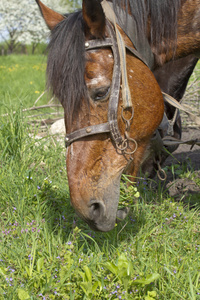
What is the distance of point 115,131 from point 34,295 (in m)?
1.05

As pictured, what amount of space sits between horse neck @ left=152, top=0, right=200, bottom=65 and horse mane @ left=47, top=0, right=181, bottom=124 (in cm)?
A: 22

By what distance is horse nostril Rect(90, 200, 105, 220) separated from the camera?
1828mm

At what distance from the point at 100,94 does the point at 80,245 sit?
3.75ft

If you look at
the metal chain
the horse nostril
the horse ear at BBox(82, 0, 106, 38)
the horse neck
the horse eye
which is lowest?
the horse nostril

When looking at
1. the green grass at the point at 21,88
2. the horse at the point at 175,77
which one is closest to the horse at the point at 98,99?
the green grass at the point at 21,88

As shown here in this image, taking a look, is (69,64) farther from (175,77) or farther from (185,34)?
(175,77)

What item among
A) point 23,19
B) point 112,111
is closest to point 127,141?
point 112,111

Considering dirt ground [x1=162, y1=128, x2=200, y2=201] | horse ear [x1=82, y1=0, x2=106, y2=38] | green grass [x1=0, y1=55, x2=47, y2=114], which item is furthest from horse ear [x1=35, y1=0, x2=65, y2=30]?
dirt ground [x1=162, y1=128, x2=200, y2=201]

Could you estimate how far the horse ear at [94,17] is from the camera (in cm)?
174

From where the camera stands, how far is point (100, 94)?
1841mm

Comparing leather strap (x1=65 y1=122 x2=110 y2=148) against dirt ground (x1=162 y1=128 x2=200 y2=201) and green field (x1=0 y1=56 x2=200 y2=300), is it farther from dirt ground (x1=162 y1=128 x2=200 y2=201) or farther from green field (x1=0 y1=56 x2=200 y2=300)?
dirt ground (x1=162 y1=128 x2=200 y2=201)

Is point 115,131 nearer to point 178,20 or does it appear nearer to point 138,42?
point 138,42

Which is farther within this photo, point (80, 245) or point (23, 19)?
point (23, 19)

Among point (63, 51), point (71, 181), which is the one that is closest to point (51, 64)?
point (63, 51)
